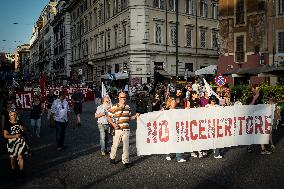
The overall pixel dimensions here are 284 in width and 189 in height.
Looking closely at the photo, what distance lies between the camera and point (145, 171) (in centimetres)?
852

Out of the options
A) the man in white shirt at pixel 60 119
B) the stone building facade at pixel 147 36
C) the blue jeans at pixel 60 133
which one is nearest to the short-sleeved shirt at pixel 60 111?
the man in white shirt at pixel 60 119

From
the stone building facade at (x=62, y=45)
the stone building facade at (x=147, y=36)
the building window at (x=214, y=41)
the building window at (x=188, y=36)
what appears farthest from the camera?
the stone building facade at (x=62, y=45)

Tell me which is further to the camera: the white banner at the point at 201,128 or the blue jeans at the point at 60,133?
the blue jeans at the point at 60,133

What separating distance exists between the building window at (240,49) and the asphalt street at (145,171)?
2228cm

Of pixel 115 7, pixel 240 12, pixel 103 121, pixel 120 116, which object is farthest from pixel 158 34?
pixel 120 116

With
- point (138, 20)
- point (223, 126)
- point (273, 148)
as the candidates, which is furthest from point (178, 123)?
point (138, 20)

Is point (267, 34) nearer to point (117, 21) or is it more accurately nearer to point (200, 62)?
point (200, 62)

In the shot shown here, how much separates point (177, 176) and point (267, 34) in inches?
1001

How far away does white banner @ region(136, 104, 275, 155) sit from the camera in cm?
916

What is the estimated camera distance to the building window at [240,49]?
107 feet

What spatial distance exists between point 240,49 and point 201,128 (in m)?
24.9

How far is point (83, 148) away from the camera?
37.5ft

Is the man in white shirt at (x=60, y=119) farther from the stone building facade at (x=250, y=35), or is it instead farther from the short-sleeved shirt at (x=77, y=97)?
the stone building facade at (x=250, y=35)

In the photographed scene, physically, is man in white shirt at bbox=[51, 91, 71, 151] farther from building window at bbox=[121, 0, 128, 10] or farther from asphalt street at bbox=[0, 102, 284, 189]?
building window at bbox=[121, 0, 128, 10]
